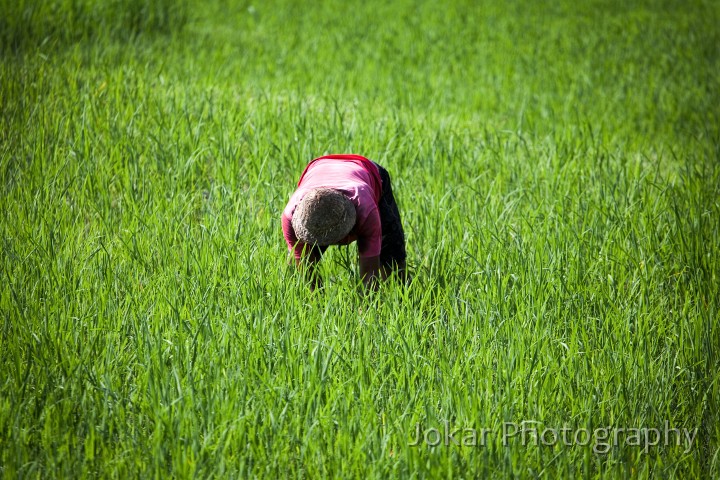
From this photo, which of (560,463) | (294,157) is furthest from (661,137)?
(560,463)

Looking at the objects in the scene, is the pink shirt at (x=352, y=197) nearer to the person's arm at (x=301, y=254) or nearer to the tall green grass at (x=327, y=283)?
the person's arm at (x=301, y=254)

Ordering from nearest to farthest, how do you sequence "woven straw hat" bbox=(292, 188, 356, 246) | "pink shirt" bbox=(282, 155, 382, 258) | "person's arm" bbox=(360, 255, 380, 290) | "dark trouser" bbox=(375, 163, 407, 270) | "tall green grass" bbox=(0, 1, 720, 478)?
1. "tall green grass" bbox=(0, 1, 720, 478)
2. "woven straw hat" bbox=(292, 188, 356, 246)
3. "pink shirt" bbox=(282, 155, 382, 258)
4. "person's arm" bbox=(360, 255, 380, 290)
5. "dark trouser" bbox=(375, 163, 407, 270)

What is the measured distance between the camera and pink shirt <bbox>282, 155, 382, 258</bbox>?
90.7 inches

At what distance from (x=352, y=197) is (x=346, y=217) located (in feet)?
0.56

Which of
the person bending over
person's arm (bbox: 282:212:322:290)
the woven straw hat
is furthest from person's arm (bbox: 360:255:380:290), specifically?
the woven straw hat

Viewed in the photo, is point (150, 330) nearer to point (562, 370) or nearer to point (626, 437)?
point (562, 370)

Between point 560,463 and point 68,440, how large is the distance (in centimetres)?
145

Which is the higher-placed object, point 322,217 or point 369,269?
point 322,217

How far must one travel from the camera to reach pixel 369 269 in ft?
7.98

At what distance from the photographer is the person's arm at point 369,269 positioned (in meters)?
2.42

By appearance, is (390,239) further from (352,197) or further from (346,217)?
(346,217)

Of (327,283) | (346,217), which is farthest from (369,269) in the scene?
(346,217)

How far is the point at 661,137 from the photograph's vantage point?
16.6 feet

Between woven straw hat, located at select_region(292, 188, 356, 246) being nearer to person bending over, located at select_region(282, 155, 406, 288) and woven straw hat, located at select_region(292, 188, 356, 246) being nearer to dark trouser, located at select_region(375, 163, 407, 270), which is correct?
person bending over, located at select_region(282, 155, 406, 288)
